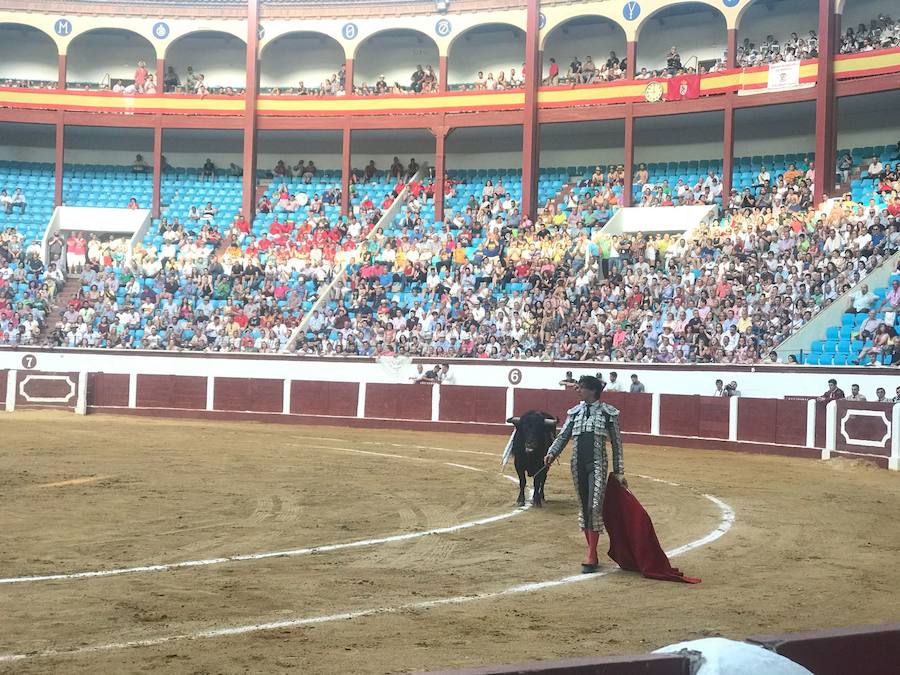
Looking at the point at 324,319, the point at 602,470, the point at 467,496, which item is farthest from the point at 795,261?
the point at 602,470

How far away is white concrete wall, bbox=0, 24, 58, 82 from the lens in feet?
123

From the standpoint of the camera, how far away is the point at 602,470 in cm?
836

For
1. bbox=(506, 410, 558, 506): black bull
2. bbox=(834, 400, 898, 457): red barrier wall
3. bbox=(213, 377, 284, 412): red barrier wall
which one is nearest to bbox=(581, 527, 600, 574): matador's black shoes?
bbox=(506, 410, 558, 506): black bull

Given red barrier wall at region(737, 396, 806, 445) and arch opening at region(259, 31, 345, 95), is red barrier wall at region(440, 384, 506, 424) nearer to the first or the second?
red barrier wall at region(737, 396, 806, 445)

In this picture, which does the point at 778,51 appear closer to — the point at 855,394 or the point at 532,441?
the point at 855,394

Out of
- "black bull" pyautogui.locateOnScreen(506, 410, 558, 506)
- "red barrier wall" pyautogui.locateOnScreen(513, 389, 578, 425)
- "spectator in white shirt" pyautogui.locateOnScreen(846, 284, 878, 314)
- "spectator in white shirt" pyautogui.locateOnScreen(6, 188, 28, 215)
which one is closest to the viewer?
"black bull" pyautogui.locateOnScreen(506, 410, 558, 506)

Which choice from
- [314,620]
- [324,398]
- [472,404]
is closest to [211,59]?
[324,398]

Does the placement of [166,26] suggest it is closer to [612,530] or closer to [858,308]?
[858,308]

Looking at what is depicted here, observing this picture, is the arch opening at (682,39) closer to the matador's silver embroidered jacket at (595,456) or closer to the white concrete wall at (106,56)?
the white concrete wall at (106,56)

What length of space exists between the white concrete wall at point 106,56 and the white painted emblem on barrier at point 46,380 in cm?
1481

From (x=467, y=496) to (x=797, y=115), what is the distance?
2211 cm

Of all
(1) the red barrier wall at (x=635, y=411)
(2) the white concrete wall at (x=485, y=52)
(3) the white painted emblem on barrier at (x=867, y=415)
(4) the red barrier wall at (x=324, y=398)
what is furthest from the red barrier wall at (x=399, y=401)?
(2) the white concrete wall at (x=485, y=52)

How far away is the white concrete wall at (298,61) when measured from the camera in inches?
1473

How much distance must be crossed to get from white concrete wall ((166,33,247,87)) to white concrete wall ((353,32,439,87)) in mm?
3948
